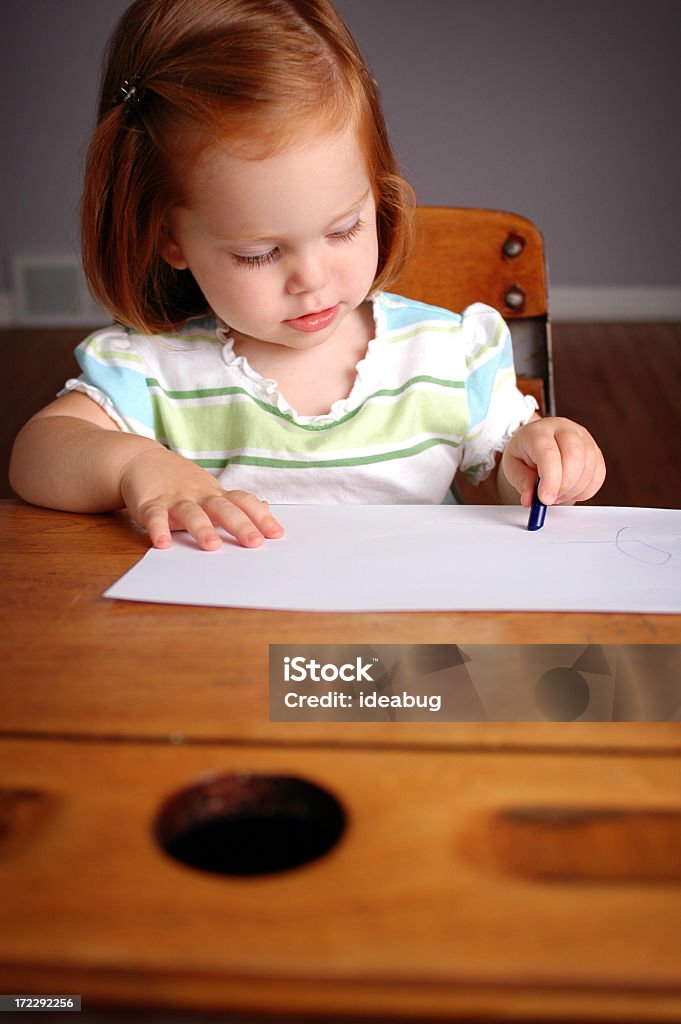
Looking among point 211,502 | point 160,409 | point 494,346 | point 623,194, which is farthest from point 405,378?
point 623,194

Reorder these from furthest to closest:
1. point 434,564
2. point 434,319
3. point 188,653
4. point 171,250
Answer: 1. point 434,319
2. point 171,250
3. point 434,564
4. point 188,653

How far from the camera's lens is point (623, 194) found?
3881mm

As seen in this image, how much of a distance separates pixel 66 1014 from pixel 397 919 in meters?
0.10

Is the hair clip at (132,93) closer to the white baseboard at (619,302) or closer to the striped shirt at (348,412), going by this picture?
the striped shirt at (348,412)

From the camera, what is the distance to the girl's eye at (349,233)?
83cm

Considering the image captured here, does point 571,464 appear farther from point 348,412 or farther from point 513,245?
point 513,245

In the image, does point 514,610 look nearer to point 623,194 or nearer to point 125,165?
point 125,165

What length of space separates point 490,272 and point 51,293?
3314mm

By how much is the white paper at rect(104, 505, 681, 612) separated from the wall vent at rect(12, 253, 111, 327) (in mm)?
3614

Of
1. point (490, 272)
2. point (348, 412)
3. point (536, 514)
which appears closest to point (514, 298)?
point (490, 272)

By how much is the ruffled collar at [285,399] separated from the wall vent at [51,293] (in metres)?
3.22

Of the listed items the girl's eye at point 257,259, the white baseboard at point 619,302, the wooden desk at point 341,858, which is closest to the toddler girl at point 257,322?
the girl's eye at point 257,259

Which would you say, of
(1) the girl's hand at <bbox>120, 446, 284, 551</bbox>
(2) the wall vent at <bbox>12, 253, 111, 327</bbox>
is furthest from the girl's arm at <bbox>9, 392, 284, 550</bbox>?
(2) the wall vent at <bbox>12, 253, 111, 327</bbox>

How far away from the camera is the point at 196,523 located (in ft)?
2.06
